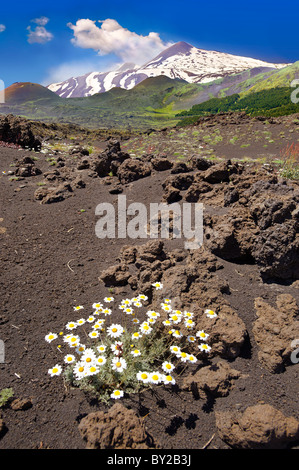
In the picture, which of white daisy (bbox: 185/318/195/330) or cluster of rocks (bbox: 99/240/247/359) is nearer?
white daisy (bbox: 185/318/195/330)

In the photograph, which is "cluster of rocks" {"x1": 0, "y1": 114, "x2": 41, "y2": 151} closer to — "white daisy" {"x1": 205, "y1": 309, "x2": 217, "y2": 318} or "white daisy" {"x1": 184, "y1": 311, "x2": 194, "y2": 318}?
"white daisy" {"x1": 184, "y1": 311, "x2": 194, "y2": 318}

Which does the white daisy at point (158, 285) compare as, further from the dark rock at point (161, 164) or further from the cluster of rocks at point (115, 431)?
the dark rock at point (161, 164)

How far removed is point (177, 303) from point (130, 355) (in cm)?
81

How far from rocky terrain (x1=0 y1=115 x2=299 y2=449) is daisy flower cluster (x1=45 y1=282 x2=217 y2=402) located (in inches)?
5.1

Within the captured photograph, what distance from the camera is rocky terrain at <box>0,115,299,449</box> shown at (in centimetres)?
218

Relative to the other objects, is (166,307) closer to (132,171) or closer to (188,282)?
(188,282)

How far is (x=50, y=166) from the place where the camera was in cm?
1057

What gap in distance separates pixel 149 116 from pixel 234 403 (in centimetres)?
9325

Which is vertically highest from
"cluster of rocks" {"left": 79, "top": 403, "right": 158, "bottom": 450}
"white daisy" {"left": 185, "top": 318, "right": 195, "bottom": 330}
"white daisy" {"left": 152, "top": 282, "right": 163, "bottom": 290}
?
"white daisy" {"left": 152, "top": 282, "right": 163, "bottom": 290}

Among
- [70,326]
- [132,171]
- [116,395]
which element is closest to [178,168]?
[132,171]

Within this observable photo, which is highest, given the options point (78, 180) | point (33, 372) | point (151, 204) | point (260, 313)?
point (78, 180)

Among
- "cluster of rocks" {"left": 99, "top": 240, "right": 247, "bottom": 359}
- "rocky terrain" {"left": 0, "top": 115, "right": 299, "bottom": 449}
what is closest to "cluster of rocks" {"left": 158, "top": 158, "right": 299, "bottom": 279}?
"rocky terrain" {"left": 0, "top": 115, "right": 299, "bottom": 449}
